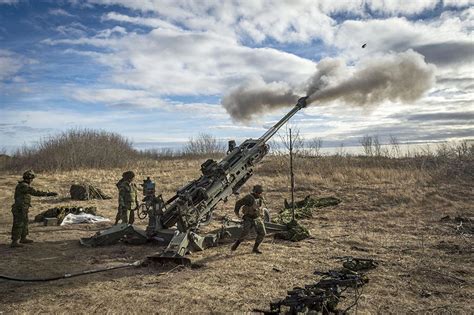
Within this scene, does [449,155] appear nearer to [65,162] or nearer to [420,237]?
[420,237]

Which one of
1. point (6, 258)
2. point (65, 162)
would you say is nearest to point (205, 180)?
point (6, 258)

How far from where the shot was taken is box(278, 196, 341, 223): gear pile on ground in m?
12.9

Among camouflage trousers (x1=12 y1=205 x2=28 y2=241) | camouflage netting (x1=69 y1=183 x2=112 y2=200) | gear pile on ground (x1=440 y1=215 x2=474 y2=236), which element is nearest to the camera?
camouflage trousers (x1=12 y1=205 x2=28 y2=241)

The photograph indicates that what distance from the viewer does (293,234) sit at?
34.2 feet

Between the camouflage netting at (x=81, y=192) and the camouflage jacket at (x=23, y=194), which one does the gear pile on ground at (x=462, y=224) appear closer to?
the camouflage jacket at (x=23, y=194)

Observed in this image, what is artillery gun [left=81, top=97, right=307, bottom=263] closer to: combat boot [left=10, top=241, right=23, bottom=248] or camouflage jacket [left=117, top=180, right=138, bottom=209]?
combat boot [left=10, top=241, right=23, bottom=248]

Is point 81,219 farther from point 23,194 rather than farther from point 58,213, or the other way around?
point 23,194

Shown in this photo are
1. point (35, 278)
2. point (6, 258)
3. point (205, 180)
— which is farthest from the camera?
point (205, 180)

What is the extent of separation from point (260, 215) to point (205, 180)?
1580 millimetres

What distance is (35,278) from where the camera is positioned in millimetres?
7520

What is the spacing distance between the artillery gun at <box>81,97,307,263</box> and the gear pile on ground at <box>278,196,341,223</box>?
233 cm

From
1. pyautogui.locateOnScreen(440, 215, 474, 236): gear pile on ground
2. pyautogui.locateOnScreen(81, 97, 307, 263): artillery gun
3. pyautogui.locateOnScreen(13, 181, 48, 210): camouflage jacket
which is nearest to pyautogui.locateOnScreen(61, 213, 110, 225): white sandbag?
pyautogui.locateOnScreen(13, 181, 48, 210): camouflage jacket

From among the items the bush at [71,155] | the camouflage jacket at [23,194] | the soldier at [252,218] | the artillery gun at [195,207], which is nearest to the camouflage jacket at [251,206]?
the soldier at [252,218]

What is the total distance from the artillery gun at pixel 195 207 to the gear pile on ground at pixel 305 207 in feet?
7.64
